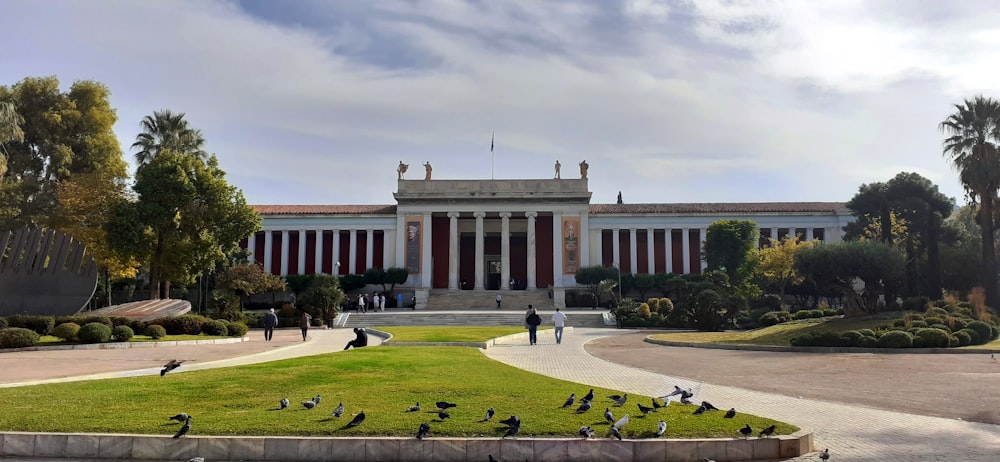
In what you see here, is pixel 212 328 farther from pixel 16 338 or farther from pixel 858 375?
pixel 858 375

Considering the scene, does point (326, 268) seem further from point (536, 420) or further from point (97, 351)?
point (536, 420)

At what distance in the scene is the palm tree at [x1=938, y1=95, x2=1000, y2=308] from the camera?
31.9m

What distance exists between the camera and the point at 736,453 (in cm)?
705

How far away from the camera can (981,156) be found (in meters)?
32.2

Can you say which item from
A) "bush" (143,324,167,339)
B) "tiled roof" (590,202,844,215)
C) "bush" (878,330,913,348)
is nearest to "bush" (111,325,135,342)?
"bush" (143,324,167,339)

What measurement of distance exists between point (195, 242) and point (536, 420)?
28.4 meters

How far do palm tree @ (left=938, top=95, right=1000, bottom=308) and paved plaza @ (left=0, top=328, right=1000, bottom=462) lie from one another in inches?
763

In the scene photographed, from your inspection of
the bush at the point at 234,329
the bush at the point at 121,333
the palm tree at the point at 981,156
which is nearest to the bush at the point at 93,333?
the bush at the point at 121,333

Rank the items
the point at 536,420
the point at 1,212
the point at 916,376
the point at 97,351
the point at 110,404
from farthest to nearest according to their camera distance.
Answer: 1. the point at 1,212
2. the point at 97,351
3. the point at 916,376
4. the point at 110,404
5. the point at 536,420

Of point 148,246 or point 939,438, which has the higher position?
point 148,246

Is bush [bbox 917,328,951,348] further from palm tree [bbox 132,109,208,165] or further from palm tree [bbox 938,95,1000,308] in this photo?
palm tree [bbox 132,109,208,165]

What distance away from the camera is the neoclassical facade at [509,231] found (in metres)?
58.8

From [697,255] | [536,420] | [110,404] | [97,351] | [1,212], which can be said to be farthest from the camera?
[697,255]

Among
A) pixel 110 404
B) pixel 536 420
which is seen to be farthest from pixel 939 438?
pixel 110 404
